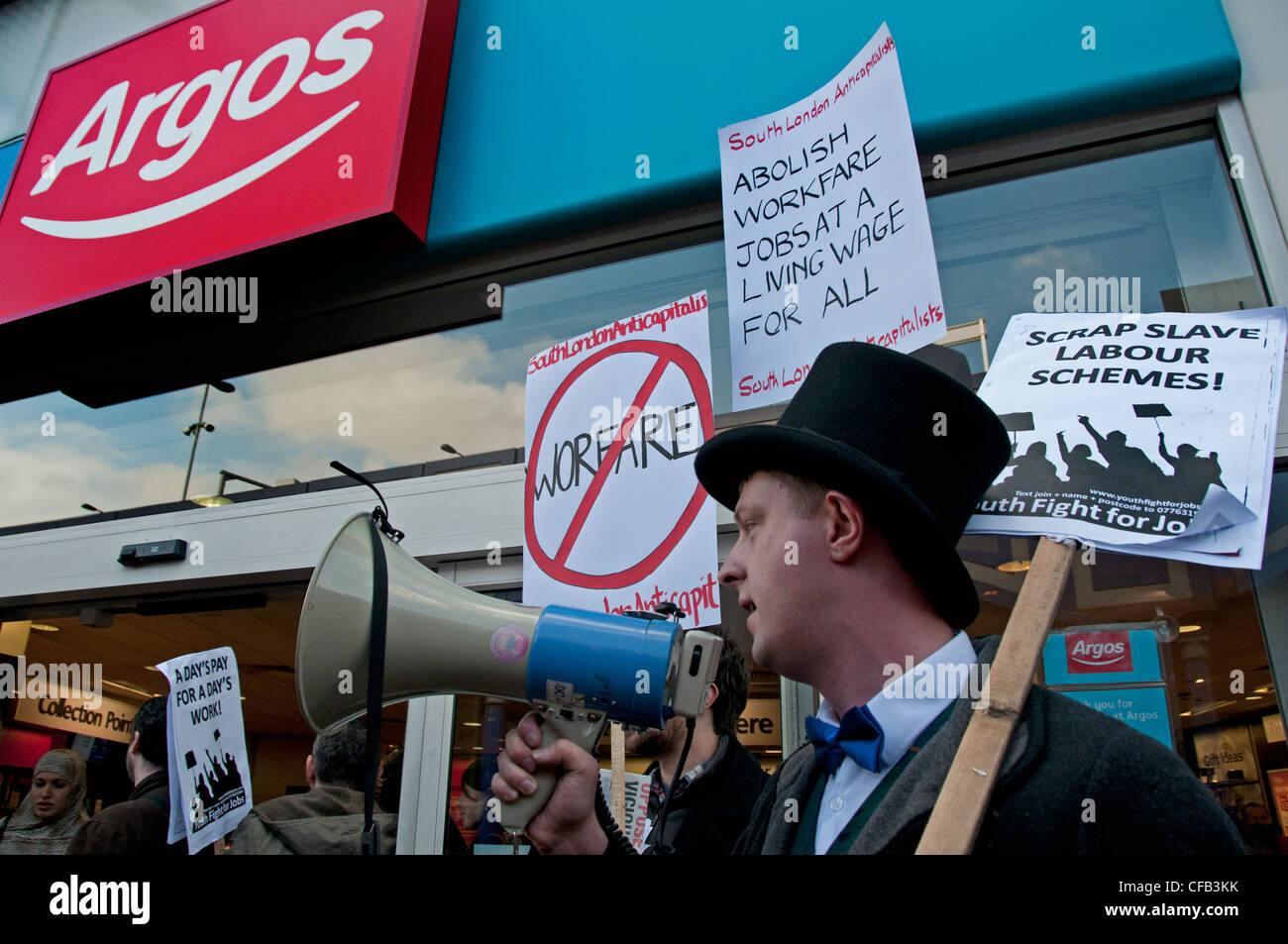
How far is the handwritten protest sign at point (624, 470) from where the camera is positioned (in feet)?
7.34

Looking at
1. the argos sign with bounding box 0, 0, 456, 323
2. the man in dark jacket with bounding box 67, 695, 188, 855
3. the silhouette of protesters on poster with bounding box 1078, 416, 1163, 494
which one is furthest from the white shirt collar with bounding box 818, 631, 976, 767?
the argos sign with bounding box 0, 0, 456, 323

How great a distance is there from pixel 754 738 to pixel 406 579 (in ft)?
6.60

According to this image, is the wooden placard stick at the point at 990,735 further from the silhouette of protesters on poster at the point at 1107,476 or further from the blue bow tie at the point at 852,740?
the silhouette of protesters on poster at the point at 1107,476

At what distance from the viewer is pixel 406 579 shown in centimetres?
151

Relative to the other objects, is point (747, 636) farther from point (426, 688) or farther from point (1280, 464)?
point (426, 688)

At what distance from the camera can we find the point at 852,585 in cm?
132

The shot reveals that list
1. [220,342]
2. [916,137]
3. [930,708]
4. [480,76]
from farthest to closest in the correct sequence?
[220,342], [480,76], [916,137], [930,708]

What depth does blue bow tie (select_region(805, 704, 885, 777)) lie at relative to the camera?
1202 mm

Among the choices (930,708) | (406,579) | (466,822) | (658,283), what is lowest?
(466,822)

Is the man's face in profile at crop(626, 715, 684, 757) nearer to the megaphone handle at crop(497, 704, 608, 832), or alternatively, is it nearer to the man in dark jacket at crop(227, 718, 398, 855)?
the man in dark jacket at crop(227, 718, 398, 855)

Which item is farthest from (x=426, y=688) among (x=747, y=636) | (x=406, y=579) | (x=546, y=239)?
(x=747, y=636)

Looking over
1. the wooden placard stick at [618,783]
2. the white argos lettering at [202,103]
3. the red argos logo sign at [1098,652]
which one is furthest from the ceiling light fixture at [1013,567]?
the white argos lettering at [202,103]
